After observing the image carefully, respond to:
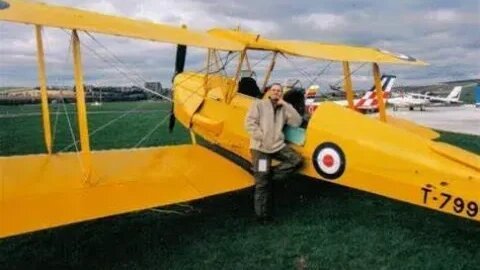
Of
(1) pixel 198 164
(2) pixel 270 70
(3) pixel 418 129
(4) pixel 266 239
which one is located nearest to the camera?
(4) pixel 266 239

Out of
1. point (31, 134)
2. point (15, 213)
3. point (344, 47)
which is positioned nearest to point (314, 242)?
point (15, 213)

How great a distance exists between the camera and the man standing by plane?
5.41m

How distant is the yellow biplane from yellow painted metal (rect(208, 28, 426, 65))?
47 millimetres

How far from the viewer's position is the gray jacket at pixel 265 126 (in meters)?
5.41

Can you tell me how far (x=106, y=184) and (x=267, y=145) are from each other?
1.70 metres

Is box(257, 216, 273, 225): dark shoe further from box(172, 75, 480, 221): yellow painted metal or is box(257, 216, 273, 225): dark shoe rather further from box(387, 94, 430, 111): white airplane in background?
box(387, 94, 430, 111): white airplane in background

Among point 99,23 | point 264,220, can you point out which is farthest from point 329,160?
point 99,23

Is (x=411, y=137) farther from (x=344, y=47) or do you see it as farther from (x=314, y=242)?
(x=344, y=47)

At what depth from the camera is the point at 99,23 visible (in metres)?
4.92

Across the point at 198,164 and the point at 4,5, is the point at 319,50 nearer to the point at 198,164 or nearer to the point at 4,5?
the point at 198,164

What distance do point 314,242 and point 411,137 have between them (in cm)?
138

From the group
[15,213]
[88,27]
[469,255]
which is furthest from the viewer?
[88,27]

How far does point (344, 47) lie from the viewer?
25.5 ft

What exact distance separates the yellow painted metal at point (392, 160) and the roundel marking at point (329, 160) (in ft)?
0.13
